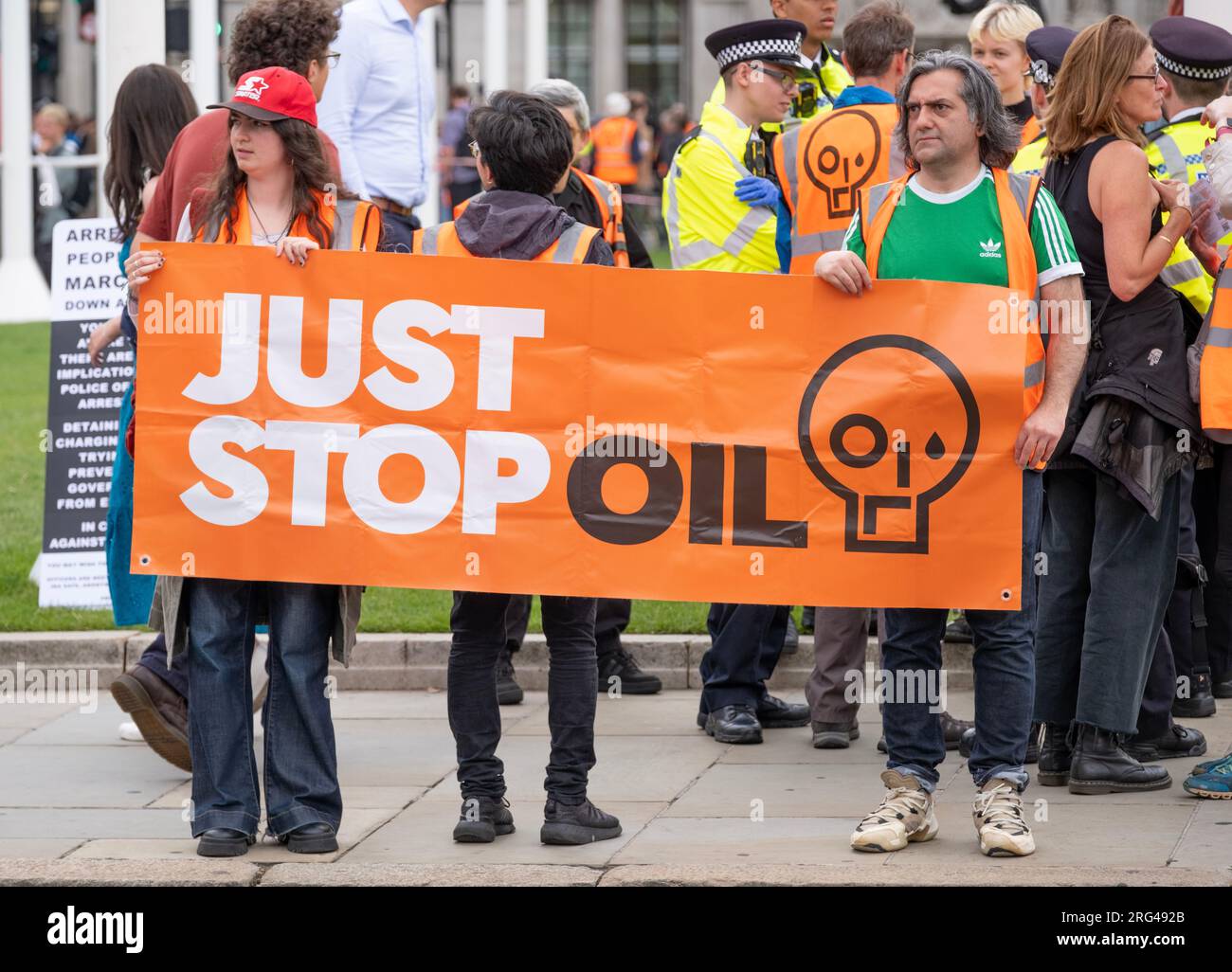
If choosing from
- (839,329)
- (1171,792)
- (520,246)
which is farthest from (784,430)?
(1171,792)

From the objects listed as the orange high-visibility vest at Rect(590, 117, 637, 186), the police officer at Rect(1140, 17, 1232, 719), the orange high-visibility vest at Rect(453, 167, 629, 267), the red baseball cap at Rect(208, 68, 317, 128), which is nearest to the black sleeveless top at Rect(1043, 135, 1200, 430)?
the police officer at Rect(1140, 17, 1232, 719)

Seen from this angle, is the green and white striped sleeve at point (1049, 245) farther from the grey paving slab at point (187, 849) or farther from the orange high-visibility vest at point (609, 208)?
the grey paving slab at point (187, 849)

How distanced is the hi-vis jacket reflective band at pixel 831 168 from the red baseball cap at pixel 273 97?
6.61 feet

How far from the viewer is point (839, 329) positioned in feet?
20.0

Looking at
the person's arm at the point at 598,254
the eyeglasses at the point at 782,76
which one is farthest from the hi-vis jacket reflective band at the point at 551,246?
the eyeglasses at the point at 782,76

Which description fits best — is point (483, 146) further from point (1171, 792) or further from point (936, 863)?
point (1171, 792)

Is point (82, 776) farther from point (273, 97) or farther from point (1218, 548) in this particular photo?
point (1218, 548)

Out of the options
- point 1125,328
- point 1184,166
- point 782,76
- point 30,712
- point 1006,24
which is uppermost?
point 1006,24

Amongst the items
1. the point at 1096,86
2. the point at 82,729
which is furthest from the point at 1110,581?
the point at 82,729

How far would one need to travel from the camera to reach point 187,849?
619 centimetres

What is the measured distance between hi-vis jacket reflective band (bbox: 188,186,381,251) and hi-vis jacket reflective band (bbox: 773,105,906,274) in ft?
5.84

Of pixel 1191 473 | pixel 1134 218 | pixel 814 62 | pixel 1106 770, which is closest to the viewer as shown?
pixel 1134 218

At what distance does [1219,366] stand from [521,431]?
218 centimetres

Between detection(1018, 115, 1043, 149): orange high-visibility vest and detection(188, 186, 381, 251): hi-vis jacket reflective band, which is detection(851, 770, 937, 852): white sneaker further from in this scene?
detection(1018, 115, 1043, 149): orange high-visibility vest
